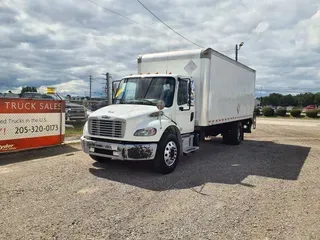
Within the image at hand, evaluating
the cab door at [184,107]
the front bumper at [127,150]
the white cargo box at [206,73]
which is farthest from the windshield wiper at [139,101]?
the white cargo box at [206,73]

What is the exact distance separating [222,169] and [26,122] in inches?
248

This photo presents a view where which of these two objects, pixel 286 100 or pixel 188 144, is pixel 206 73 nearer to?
pixel 188 144

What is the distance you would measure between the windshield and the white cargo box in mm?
1351

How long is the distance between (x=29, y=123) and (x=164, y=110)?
483 centimetres

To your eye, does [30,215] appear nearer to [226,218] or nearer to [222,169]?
[226,218]

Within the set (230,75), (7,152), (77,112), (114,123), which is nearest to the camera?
(114,123)

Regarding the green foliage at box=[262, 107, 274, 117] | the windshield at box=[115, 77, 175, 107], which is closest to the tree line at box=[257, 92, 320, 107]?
the green foliage at box=[262, 107, 274, 117]

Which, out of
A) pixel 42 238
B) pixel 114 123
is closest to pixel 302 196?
pixel 114 123

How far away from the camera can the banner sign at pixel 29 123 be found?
8.92 metres

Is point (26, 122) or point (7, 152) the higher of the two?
point (26, 122)

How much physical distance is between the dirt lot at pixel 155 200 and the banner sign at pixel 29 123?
648mm

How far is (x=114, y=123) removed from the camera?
691cm

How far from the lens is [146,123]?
6.97 metres

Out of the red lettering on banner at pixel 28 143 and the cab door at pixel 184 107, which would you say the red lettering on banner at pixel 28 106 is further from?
the cab door at pixel 184 107
